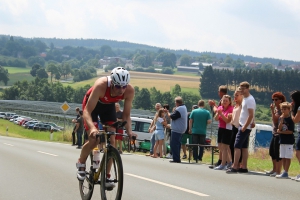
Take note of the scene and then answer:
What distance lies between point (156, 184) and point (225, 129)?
4103 mm

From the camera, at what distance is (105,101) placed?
8.18 meters

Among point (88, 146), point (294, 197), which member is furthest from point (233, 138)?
point (88, 146)

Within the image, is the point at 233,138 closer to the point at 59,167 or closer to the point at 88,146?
the point at 59,167

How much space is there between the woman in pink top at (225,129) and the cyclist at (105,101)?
599cm

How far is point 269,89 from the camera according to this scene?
10594 centimetres

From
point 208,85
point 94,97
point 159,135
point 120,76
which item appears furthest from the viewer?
point 208,85

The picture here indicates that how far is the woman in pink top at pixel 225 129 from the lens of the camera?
1393 centimetres

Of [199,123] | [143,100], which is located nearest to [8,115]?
[143,100]

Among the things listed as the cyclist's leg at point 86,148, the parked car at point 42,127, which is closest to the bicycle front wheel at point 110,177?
the cyclist's leg at point 86,148

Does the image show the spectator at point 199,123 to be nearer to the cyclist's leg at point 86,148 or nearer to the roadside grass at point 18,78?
the cyclist's leg at point 86,148

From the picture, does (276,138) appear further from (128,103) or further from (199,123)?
(128,103)

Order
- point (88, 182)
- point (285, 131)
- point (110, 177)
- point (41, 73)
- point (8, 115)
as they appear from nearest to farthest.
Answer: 1. point (110, 177)
2. point (88, 182)
3. point (285, 131)
4. point (8, 115)
5. point (41, 73)

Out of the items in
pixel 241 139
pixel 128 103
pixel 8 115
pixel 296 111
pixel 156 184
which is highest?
pixel 128 103

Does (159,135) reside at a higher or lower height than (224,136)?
lower
